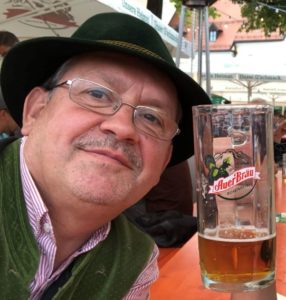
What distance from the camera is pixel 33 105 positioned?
4.04ft

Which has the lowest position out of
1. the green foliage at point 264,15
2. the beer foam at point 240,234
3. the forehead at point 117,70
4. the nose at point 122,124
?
the green foliage at point 264,15

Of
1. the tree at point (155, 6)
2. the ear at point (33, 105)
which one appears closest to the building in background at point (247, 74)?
the tree at point (155, 6)

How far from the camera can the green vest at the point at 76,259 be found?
3.16 ft

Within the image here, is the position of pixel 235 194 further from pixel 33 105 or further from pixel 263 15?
pixel 263 15

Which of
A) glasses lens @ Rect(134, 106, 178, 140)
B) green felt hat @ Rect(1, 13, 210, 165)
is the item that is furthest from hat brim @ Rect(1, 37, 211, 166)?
glasses lens @ Rect(134, 106, 178, 140)

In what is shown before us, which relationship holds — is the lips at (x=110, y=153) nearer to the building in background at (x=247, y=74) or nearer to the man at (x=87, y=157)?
the man at (x=87, y=157)

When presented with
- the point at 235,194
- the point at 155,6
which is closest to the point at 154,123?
the point at 235,194

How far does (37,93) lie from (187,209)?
81.6 inches

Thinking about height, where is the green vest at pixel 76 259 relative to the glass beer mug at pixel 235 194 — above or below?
below

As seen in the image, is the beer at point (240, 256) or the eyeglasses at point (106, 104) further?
the eyeglasses at point (106, 104)

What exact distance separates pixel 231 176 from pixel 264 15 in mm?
8494

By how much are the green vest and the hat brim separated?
225 millimetres

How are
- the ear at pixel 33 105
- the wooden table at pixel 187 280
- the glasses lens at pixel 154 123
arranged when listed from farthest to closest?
the wooden table at pixel 187 280, the ear at pixel 33 105, the glasses lens at pixel 154 123

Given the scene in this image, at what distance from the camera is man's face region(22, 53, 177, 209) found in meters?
1.00
